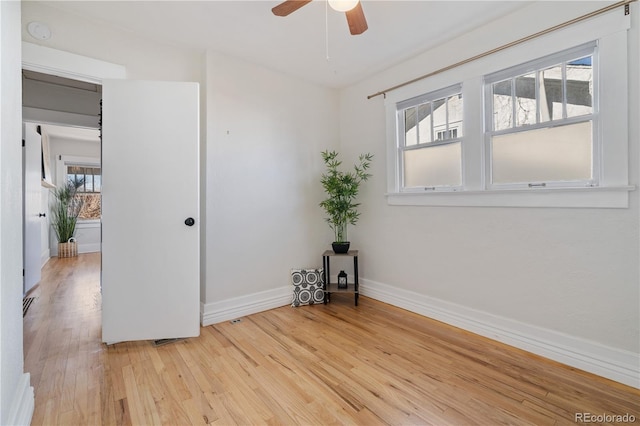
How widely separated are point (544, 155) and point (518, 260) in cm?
84

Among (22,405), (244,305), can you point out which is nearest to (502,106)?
(244,305)

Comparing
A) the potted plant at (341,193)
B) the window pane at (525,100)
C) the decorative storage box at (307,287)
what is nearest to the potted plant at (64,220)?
the decorative storage box at (307,287)

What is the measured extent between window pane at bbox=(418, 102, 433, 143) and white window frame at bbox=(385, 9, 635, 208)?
0.58ft

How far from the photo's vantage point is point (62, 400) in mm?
1659

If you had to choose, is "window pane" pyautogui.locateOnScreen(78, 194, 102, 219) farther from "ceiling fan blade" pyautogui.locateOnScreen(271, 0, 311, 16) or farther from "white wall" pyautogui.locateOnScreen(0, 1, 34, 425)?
"ceiling fan blade" pyautogui.locateOnScreen(271, 0, 311, 16)

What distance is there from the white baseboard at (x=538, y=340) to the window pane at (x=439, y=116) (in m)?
1.70

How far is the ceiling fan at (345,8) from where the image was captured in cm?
171

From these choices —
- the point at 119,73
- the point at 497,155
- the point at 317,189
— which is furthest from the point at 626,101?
the point at 119,73

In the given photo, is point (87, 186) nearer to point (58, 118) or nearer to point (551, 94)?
point (58, 118)

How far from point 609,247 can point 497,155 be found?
1.00m

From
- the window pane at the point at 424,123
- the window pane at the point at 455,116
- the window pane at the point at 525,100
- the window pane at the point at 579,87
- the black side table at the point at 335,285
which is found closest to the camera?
the window pane at the point at 579,87

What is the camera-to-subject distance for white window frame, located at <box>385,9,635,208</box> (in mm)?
1823

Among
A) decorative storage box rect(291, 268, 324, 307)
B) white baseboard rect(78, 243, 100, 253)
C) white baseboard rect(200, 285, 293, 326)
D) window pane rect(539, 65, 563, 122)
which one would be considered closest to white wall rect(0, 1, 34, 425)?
white baseboard rect(200, 285, 293, 326)

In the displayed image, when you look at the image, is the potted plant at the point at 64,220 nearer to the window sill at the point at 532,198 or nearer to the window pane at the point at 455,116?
the window sill at the point at 532,198
